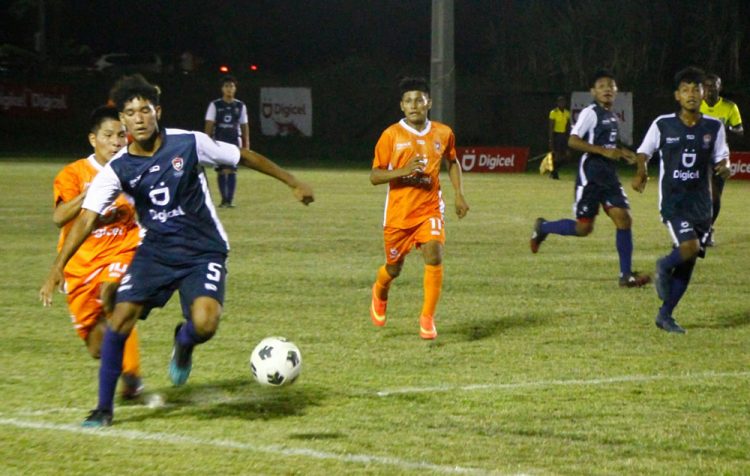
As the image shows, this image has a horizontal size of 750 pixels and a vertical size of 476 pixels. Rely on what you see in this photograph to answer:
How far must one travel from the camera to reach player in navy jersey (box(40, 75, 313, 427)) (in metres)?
6.49

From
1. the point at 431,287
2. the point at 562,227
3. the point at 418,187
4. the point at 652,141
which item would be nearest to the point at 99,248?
the point at 431,287

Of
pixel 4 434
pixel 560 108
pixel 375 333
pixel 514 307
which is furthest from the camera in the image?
pixel 560 108

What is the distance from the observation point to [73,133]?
140ft

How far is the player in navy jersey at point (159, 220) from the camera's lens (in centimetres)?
649

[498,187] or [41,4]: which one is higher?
[41,4]

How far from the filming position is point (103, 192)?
6.51 metres

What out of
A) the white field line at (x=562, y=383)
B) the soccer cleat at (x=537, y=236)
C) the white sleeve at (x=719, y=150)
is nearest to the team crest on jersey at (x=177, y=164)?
the white field line at (x=562, y=383)

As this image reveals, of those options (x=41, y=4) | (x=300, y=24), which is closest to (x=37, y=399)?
(x=41, y=4)

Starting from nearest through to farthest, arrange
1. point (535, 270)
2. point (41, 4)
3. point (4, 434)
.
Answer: point (4, 434) < point (535, 270) < point (41, 4)

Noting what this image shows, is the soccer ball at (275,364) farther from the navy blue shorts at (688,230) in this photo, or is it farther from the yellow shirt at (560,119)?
the yellow shirt at (560,119)

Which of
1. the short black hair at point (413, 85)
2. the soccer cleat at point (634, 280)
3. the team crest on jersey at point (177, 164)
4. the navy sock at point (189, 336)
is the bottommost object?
the soccer cleat at point (634, 280)

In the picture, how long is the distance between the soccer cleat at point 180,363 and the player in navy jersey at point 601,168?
5.66 m

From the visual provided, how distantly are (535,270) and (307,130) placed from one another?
90.8 feet

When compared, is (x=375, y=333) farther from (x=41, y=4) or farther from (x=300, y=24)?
(x=300, y=24)
